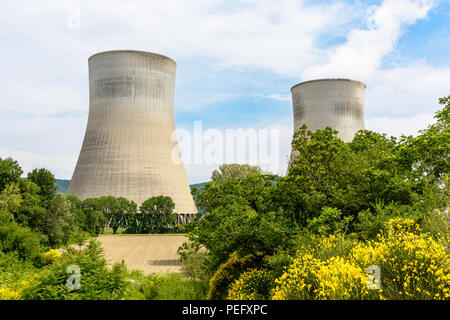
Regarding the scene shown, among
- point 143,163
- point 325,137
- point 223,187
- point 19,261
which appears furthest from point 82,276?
point 143,163

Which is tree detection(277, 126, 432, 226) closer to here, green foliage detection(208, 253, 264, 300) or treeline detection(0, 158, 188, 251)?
green foliage detection(208, 253, 264, 300)

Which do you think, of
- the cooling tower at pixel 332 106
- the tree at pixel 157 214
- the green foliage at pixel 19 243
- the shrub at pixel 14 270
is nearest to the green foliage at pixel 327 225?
the shrub at pixel 14 270

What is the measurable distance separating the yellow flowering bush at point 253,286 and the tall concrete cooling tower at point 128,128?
39900 mm

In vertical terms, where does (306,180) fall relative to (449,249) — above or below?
above

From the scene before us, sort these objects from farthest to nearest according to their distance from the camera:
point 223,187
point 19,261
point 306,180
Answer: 1. point 19,261
2. point 223,187
3. point 306,180

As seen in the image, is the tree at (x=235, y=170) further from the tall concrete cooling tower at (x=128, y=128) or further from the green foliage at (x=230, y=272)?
the green foliage at (x=230, y=272)

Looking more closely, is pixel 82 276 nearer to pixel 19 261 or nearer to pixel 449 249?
pixel 449 249

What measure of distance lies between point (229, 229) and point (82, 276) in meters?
3.81

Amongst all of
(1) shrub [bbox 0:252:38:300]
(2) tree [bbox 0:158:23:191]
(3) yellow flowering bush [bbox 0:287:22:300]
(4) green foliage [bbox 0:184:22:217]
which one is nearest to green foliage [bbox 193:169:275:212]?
(1) shrub [bbox 0:252:38:300]

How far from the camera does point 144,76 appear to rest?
4906cm

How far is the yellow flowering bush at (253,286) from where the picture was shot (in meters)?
9.34

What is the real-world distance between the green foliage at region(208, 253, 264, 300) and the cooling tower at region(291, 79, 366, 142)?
121 feet

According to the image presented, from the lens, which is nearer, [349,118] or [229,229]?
[229,229]
